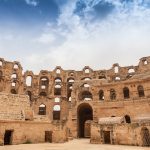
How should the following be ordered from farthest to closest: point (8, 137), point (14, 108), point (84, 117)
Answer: point (84, 117) < point (14, 108) < point (8, 137)

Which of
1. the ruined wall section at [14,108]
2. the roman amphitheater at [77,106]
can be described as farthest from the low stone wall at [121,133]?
the ruined wall section at [14,108]

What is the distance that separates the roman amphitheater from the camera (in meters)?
21.3

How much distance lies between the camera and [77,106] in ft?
112

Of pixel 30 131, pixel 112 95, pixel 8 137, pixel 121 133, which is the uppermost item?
pixel 112 95

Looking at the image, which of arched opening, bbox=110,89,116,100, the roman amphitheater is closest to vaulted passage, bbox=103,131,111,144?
the roman amphitheater

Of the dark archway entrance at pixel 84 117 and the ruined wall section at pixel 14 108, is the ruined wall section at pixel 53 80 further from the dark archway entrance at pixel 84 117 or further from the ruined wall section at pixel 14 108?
the ruined wall section at pixel 14 108

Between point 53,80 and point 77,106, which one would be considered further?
point 53,80

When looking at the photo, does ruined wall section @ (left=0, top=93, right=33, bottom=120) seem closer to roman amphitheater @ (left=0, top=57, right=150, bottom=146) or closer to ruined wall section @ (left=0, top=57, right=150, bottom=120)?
roman amphitheater @ (left=0, top=57, right=150, bottom=146)

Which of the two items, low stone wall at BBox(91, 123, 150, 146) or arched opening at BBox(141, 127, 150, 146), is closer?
arched opening at BBox(141, 127, 150, 146)

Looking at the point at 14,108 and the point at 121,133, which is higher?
the point at 14,108

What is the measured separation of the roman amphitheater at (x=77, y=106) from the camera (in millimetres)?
21328

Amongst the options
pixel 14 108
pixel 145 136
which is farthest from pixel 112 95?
pixel 14 108

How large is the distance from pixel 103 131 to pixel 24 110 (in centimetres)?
1006

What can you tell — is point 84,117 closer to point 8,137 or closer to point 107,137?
point 107,137
